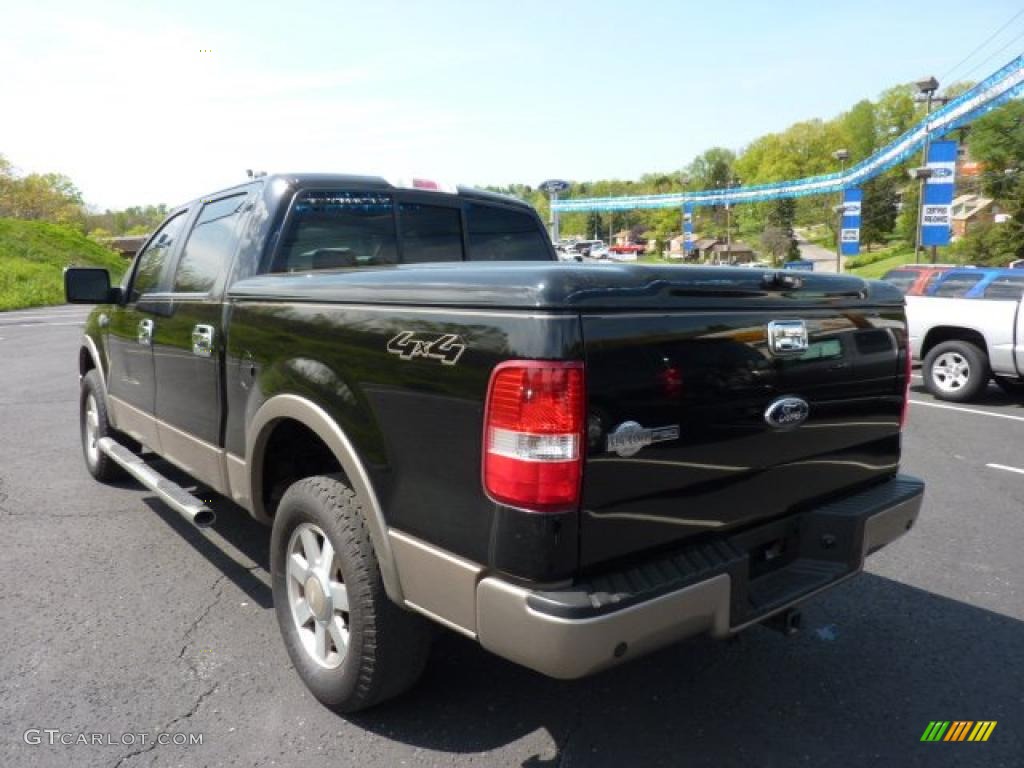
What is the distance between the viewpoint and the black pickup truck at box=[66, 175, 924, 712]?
200cm

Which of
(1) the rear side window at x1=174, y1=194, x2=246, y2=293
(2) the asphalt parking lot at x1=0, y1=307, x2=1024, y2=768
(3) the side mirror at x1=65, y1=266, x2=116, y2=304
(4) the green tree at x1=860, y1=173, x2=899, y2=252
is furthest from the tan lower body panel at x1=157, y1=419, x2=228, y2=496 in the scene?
(4) the green tree at x1=860, y1=173, x2=899, y2=252

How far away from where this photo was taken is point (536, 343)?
196 cm

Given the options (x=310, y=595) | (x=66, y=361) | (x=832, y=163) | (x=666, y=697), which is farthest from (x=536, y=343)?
(x=832, y=163)

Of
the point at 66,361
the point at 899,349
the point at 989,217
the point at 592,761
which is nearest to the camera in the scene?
the point at 592,761

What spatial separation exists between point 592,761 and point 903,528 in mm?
1507

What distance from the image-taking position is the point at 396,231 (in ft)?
13.2

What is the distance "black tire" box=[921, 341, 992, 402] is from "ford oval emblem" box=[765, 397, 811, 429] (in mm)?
8132

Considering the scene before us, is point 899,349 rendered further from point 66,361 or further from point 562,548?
point 66,361

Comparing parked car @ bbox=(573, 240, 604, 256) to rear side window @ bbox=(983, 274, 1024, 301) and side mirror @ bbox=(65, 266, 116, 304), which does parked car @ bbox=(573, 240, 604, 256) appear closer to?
rear side window @ bbox=(983, 274, 1024, 301)

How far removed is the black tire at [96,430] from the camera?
5305mm

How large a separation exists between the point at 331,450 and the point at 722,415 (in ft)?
4.44

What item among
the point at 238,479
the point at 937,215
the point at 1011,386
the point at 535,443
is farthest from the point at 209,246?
the point at 937,215

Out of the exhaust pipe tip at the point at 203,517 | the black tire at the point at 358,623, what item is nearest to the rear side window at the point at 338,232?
the exhaust pipe tip at the point at 203,517

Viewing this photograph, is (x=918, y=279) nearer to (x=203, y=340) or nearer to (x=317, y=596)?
(x=203, y=340)
